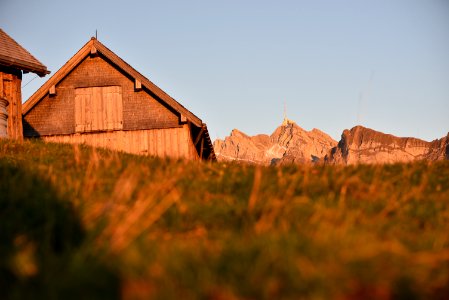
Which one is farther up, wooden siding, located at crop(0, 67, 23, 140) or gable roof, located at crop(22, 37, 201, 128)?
gable roof, located at crop(22, 37, 201, 128)

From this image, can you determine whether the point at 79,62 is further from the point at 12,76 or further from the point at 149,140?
the point at 149,140

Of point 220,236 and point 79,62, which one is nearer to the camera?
point 220,236

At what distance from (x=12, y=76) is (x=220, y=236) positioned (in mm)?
16718

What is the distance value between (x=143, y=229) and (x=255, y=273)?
4.05ft

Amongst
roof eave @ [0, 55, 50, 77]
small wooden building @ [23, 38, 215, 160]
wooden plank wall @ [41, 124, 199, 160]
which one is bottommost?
wooden plank wall @ [41, 124, 199, 160]

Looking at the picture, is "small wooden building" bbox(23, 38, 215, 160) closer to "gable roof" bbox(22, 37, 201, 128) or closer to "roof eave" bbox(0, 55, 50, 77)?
"gable roof" bbox(22, 37, 201, 128)

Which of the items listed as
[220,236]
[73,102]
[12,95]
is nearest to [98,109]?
[73,102]

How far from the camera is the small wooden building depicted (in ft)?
73.2

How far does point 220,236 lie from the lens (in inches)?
172

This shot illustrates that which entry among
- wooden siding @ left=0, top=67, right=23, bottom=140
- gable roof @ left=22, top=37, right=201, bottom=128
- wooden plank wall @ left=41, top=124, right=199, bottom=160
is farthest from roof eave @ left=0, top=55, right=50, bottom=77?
wooden plank wall @ left=41, top=124, right=199, bottom=160

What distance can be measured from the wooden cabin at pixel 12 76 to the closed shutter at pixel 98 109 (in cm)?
330

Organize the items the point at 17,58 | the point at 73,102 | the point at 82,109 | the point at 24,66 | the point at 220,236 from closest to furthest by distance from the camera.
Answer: the point at 220,236 → the point at 17,58 → the point at 24,66 → the point at 82,109 → the point at 73,102

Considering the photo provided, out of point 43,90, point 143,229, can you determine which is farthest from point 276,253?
point 43,90

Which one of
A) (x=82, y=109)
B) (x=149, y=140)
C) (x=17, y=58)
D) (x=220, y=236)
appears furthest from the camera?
(x=82, y=109)
